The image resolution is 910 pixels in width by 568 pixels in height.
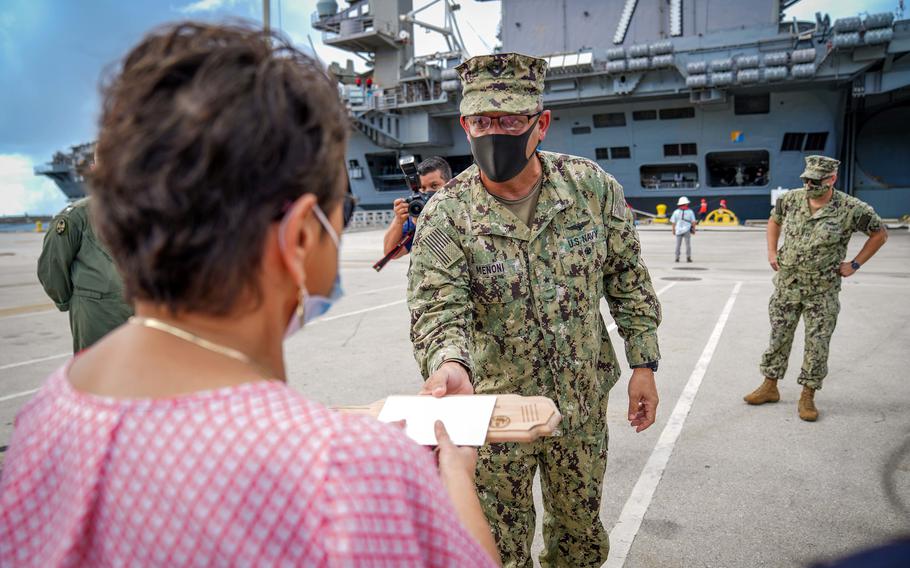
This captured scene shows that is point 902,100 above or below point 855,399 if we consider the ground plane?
above

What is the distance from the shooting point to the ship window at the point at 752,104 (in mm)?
27531

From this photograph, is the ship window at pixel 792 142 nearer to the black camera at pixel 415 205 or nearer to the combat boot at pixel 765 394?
the combat boot at pixel 765 394

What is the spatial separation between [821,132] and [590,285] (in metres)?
→ 29.8

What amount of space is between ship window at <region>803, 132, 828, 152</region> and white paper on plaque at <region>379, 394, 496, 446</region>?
1212 inches

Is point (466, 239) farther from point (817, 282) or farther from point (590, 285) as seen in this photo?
point (817, 282)

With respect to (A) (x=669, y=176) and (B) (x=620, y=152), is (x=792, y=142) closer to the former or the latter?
(A) (x=669, y=176)

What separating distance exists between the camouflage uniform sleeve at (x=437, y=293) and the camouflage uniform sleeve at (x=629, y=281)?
666mm

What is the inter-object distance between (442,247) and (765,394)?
4030 millimetres

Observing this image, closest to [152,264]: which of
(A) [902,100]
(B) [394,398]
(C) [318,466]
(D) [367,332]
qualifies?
(C) [318,466]

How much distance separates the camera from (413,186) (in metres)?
6.05

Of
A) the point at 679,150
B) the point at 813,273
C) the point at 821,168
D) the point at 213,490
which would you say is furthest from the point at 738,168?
the point at 213,490

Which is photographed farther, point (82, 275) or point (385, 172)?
point (385, 172)

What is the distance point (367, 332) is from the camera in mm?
8086

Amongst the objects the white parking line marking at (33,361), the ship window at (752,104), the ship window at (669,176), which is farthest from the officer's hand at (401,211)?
the ship window at (669,176)
